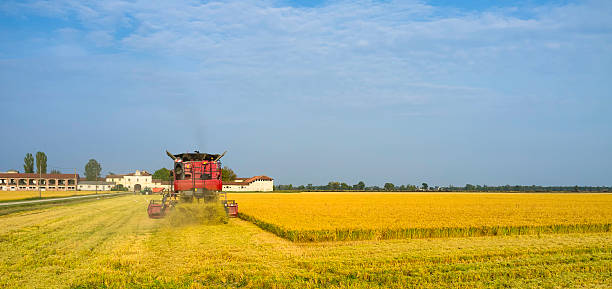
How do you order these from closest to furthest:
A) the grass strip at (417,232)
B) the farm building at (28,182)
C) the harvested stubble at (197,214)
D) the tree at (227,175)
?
the grass strip at (417,232), the harvested stubble at (197,214), the tree at (227,175), the farm building at (28,182)

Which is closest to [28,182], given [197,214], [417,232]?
[197,214]

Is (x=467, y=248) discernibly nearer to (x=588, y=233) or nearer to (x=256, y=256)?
(x=256, y=256)

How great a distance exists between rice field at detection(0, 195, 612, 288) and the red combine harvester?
6.25 metres

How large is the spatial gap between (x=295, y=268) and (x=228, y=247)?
400 cm

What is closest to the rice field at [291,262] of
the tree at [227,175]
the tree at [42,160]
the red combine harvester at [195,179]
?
the red combine harvester at [195,179]

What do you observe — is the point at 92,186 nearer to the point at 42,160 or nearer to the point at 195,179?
the point at 42,160

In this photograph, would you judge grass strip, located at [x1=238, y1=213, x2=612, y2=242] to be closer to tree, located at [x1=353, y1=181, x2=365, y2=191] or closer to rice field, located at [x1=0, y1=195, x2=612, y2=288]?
rice field, located at [x1=0, y1=195, x2=612, y2=288]

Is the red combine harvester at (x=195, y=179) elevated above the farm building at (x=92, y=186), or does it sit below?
above

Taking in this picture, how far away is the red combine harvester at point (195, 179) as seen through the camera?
24916 millimetres

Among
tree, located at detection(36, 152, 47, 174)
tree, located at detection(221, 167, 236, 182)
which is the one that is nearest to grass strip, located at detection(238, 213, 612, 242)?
tree, located at detection(221, 167, 236, 182)

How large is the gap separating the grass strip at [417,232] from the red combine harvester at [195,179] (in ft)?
14.9

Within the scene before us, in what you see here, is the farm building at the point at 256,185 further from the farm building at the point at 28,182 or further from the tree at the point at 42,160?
the tree at the point at 42,160

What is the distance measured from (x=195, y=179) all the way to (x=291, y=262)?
1408cm

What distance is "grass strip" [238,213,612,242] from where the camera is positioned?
57.0 feet
